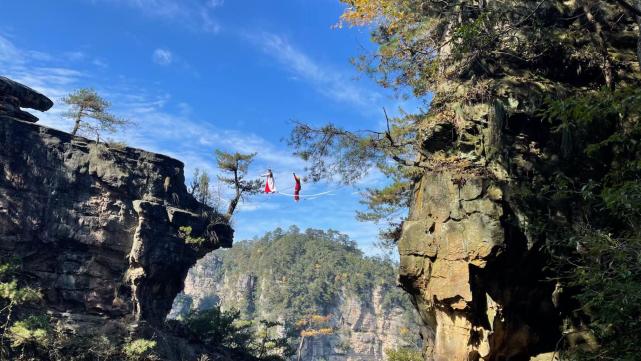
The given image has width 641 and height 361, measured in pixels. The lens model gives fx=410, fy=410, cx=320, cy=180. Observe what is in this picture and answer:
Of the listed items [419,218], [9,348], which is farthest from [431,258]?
[9,348]

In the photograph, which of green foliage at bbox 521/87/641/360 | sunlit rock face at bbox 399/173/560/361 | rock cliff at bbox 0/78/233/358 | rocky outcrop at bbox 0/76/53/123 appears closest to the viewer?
green foliage at bbox 521/87/641/360

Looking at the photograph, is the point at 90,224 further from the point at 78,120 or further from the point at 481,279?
the point at 481,279

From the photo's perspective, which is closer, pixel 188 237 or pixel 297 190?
pixel 297 190

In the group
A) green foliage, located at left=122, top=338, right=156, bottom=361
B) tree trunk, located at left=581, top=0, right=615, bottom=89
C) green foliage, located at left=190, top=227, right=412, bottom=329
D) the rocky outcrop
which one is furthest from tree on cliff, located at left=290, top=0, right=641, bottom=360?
green foliage, located at left=190, top=227, right=412, bottom=329

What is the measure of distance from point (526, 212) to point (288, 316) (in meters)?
65.5

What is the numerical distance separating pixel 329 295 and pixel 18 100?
6050 centimetres

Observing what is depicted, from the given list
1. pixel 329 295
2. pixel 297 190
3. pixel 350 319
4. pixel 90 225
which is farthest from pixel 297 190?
pixel 350 319

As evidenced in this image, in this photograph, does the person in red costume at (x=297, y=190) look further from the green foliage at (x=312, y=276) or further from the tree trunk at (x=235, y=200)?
the green foliage at (x=312, y=276)

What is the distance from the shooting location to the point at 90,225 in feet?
62.6

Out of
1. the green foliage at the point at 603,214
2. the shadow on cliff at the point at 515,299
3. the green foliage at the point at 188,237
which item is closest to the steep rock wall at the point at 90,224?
the green foliage at the point at 188,237

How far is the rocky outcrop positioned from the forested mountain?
178ft

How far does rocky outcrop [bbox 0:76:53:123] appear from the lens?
18266 millimetres

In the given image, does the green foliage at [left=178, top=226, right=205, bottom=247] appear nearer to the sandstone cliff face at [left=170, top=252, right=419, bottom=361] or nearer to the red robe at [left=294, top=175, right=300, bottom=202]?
the red robe at [left=294, top=175, right=300, bottom=202]

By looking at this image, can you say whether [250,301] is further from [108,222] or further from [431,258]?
[431,258]
